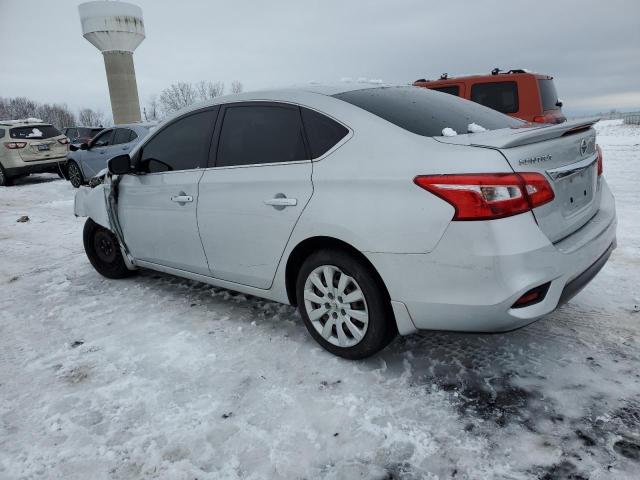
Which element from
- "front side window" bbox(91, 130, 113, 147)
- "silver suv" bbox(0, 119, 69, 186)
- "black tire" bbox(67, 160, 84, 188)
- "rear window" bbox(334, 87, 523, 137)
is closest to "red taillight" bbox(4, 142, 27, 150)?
"silver suv" bbox(0, 119, 69, 186)

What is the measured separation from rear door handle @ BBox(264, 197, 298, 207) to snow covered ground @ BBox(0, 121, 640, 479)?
985 mm

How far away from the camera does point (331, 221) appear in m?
2.59

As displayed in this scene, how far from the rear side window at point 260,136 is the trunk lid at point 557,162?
0.95 meters

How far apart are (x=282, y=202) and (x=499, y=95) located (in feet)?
21.3

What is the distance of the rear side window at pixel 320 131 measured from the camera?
270 centimetres

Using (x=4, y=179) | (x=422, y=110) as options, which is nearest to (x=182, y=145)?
(x=422, y=110)

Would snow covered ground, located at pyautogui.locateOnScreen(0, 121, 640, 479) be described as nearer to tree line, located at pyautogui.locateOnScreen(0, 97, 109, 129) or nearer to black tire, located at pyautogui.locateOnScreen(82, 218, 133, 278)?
black tire, located at pyautogui.locateOnScreen(82, 218, 133, 278)

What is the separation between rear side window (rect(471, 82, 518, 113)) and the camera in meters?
7.80

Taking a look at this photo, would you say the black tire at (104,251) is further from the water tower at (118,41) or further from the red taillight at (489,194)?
the water tower at (118,41)

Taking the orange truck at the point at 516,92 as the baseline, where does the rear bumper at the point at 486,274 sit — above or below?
below

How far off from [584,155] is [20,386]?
3.67 meters

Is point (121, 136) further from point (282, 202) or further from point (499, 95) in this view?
point (282, 202)

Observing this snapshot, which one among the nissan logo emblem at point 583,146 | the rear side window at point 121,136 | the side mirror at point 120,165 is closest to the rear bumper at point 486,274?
the nissan logo emblem at point 583,146

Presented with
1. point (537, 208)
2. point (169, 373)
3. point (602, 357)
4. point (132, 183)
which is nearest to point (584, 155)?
point (537, 208)
